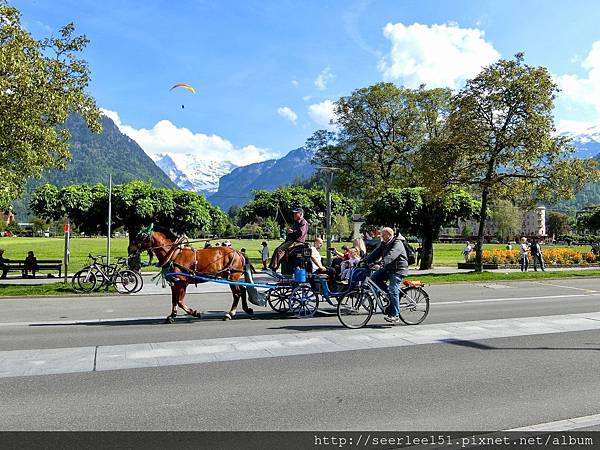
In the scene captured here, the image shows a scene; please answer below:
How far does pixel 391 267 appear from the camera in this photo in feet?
33.6

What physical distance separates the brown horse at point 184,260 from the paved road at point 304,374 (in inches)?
29.3

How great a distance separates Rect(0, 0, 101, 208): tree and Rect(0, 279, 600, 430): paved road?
682 cm

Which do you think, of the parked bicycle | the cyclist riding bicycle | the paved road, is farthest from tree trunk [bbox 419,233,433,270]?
the cyclist riding bicycle

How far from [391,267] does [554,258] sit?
2715cm

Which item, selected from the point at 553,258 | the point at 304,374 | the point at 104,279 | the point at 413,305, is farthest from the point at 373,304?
the point at 553,258

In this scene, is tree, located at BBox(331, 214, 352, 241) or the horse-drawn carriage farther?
tree, located at BBox(331, 214, 352, 241)

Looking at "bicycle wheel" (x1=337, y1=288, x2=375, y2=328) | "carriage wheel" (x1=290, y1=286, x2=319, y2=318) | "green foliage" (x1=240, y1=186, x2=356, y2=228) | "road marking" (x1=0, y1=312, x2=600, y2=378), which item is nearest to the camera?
"road marking" (x1=0, y1=312, x2=600, y2=378)

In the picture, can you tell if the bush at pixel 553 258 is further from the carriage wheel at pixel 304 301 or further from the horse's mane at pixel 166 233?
the horse's mane at pixel 166 233

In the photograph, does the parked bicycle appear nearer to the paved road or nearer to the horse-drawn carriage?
the paved road

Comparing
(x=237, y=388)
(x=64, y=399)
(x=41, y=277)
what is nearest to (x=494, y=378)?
(x=237, y=388)

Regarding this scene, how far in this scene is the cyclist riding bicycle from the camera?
33.5 ft

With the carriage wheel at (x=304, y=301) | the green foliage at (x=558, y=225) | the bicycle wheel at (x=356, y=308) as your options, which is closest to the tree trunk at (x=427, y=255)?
the carriage wheel at (x=304, y=301)

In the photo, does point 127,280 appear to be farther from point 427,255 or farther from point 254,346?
point 427,255

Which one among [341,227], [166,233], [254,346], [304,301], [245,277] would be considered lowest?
[254,346]
